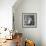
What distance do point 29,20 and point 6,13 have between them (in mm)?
1719

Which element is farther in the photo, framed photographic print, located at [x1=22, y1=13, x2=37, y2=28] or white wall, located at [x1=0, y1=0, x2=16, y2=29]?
framed photographic print, located at [x1=22, y1=13, x2=37, y2=28]

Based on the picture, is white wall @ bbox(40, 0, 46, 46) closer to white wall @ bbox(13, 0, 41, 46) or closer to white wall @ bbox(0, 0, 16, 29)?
white wall @ bbox(13, 0, 41, 46)

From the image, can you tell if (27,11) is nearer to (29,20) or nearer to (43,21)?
(29,20)

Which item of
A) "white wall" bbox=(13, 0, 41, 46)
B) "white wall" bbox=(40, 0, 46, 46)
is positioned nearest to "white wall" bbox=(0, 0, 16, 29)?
"white wall" bbox=(13, 0, 41, 46)

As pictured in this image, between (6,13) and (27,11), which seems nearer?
(6,13)

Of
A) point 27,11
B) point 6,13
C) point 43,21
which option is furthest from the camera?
point 27,11

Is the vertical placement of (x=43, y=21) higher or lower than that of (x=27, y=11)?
lower

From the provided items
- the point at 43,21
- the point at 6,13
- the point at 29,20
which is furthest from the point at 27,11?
the point at 6,13

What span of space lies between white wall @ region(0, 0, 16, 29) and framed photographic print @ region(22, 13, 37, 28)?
146 centimetres

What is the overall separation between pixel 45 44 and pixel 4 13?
2.52 m

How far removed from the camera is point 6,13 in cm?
468

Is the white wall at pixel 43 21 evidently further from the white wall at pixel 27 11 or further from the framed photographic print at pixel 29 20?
the framed photographic print at pixel 29 20

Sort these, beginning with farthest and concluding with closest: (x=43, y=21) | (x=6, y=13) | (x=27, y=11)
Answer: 1. (x=27, y=11)
2. (x=43, y=21)
3. (x=6, y=13)

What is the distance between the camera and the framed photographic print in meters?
6.04
